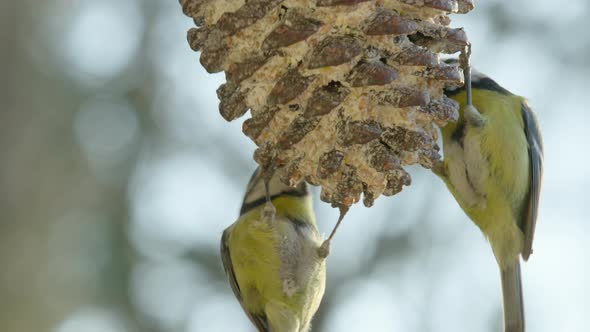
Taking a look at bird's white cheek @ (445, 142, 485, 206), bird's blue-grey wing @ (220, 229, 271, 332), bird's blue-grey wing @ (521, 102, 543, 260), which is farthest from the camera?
bird's blue-grey wing @ (220, 229, 271, 332)

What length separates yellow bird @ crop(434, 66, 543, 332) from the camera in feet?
9.82

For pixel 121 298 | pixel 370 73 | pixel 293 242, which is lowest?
pixel 121 298

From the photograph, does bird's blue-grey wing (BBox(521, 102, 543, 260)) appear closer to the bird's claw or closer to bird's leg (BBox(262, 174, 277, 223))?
the bird's claw

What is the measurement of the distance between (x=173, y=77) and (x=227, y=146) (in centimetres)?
62

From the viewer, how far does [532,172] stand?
3268mm

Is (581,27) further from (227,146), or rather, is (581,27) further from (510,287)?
(510,287)

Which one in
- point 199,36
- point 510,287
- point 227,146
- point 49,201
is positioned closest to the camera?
point 199,36

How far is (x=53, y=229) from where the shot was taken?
416cm

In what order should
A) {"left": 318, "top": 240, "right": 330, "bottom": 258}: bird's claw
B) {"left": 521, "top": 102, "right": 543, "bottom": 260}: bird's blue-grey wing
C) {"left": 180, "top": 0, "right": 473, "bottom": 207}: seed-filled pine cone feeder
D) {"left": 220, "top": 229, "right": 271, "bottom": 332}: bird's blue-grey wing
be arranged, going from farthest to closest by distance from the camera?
{"left": 220, "top": 229, "right": 271, "bottom": 332}: bird's blue-grey wing, {"left": 521, "top": 102, "right": 543, "bottom": 260}: bird's blue-grey wing, {"left": 318, "top": 240, "right": 330, "bottom": 258}: bird's claw, {"left": 180, "top": 0, "right": 473, "bottom": 207}: seed-filled pine cone feeder

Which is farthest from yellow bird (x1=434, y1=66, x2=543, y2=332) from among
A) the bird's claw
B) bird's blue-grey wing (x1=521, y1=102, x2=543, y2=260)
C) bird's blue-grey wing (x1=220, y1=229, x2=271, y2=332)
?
bird's blue-grey wing (x1=220, y1=229, x2=271, y2=332)

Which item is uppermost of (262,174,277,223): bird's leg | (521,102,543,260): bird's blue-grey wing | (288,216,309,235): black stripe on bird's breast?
(262,174,277,223): bird's leg

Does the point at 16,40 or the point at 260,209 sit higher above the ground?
the point at 16,40

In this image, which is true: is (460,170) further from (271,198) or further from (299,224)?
(271,198)

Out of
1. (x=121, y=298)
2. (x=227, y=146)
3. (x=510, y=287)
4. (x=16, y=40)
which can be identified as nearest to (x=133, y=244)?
(x=121, y=298)
